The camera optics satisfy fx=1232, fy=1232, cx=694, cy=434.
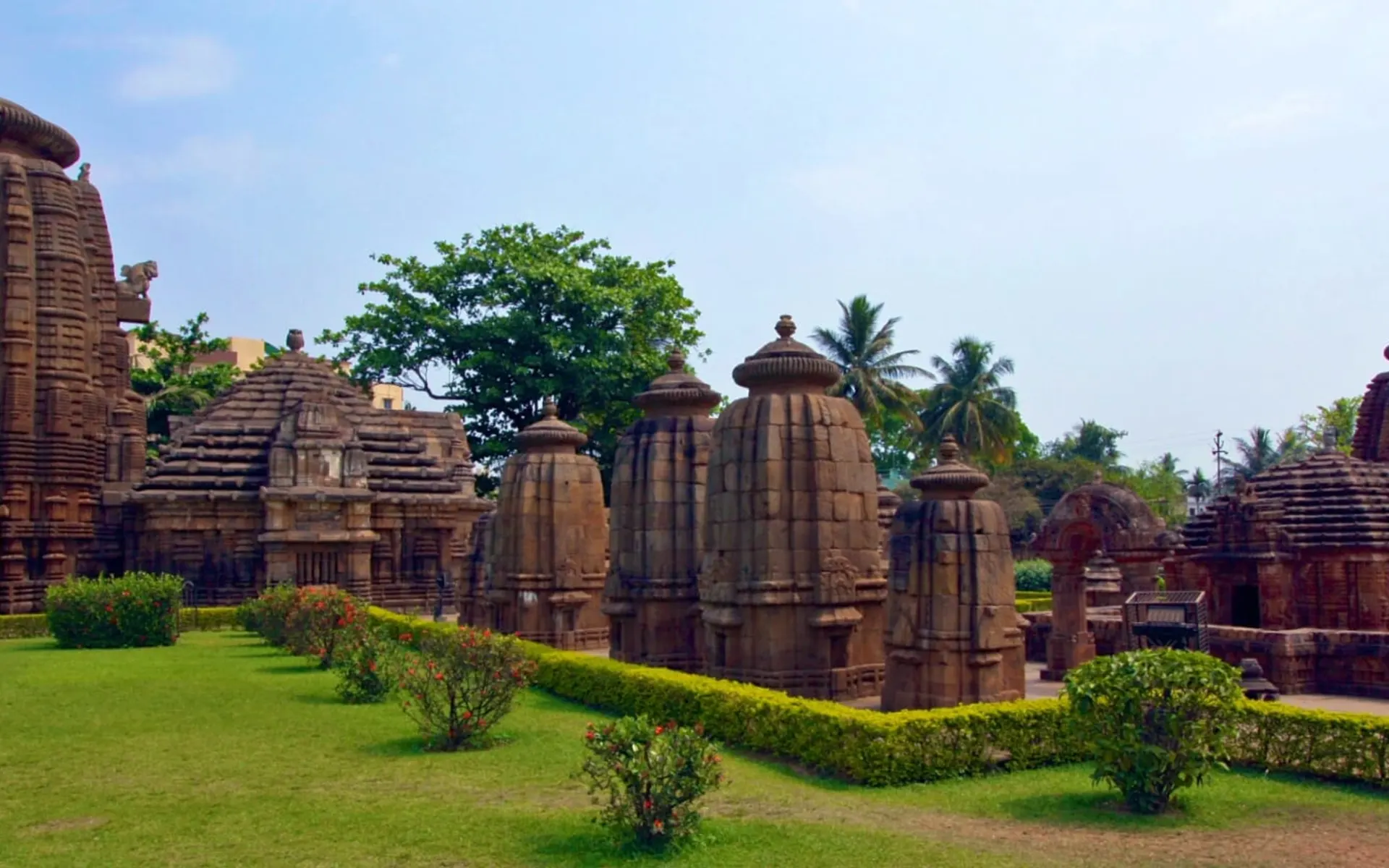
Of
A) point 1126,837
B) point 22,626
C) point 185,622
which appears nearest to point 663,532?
point 1126,837

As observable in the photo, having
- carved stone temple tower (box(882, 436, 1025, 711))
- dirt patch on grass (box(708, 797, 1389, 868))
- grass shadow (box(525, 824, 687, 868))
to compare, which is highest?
carved stone temple tower (box(882, 436, 1025, 711))

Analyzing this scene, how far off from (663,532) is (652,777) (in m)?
8.98

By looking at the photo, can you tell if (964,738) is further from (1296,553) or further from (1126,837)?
(1296,553)

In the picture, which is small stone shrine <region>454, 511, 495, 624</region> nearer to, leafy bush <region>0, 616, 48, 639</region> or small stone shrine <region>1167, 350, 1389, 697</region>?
leafy bush <region>0, 616, 48, 639</region>

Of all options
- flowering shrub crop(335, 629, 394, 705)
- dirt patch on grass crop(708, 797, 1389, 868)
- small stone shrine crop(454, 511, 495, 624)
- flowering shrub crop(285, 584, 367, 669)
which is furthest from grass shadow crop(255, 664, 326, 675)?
dirt patch on grass crop(708, 797, 1389, 868)

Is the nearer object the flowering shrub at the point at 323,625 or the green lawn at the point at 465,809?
the green lawn at the point at 465,809

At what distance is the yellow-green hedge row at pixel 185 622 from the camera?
76.4 ft

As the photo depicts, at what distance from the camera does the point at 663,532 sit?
17.2m

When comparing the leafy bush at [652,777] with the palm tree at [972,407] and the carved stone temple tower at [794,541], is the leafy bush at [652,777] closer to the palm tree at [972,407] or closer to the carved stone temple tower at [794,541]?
the carved stone temple tower at [794,541]

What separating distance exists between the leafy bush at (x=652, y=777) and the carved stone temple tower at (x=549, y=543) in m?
11.6

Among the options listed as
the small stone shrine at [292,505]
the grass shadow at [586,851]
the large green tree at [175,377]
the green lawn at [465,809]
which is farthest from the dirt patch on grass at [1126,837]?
the large green tree at [175,377]

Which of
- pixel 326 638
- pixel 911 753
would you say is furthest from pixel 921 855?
pixel 326 638

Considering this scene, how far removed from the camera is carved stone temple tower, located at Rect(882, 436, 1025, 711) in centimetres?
1259

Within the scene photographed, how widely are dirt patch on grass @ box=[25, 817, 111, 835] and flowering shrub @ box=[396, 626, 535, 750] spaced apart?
3.30m
